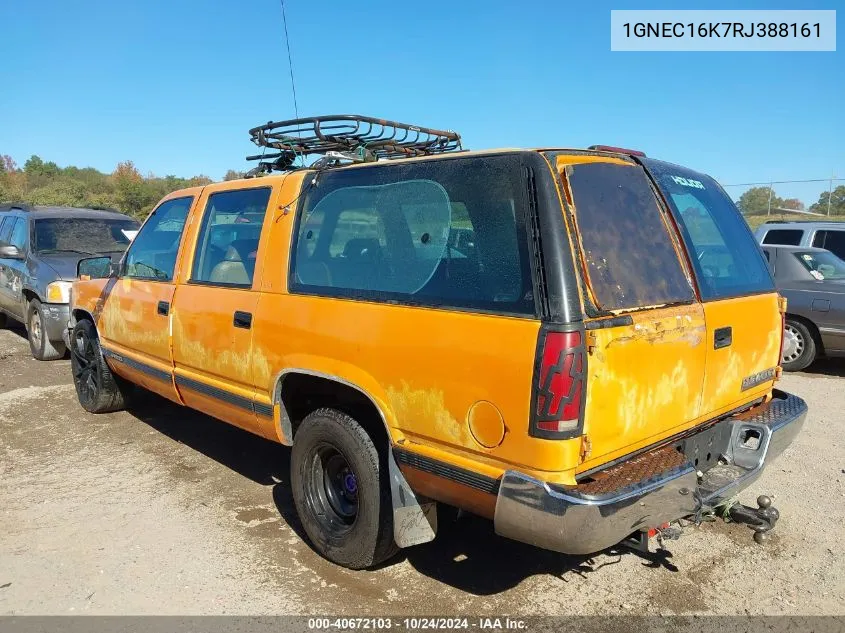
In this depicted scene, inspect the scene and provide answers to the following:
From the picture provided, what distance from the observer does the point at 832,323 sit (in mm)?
7441

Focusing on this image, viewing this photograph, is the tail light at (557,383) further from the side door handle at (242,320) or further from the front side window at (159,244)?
the front side window at (159,244)

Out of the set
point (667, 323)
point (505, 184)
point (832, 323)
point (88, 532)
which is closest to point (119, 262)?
point (88, 532)

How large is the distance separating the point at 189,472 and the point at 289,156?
7.58 feet

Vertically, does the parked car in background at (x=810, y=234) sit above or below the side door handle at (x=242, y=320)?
below

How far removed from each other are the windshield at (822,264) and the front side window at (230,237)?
685 cm

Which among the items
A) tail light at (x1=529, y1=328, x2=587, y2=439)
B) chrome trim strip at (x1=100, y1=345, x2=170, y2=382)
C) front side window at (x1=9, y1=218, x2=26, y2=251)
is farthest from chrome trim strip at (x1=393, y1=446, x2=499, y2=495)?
front side window at (x1=9, y1=218, x2=26, y2=251)

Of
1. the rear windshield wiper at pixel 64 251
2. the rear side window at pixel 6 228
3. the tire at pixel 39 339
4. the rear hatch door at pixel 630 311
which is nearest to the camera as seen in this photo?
the rear hatch door at pixel 630 311

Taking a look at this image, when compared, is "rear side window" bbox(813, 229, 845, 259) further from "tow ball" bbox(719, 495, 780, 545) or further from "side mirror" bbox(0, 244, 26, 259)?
"side mirror" bbox(0, 244, 26, 259)

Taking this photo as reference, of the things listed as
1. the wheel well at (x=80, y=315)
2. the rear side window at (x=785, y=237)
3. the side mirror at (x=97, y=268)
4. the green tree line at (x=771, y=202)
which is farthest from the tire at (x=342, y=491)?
the green tree line at (x=771, y=202)

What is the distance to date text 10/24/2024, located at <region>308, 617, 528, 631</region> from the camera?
279cm

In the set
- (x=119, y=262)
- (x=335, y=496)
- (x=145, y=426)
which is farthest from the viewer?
(x=145, y=426)

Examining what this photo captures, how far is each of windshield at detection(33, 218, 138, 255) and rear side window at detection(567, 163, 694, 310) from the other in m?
7.25

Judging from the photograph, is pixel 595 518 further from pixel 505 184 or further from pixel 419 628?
pixel 505 184

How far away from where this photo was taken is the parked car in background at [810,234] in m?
9.65
